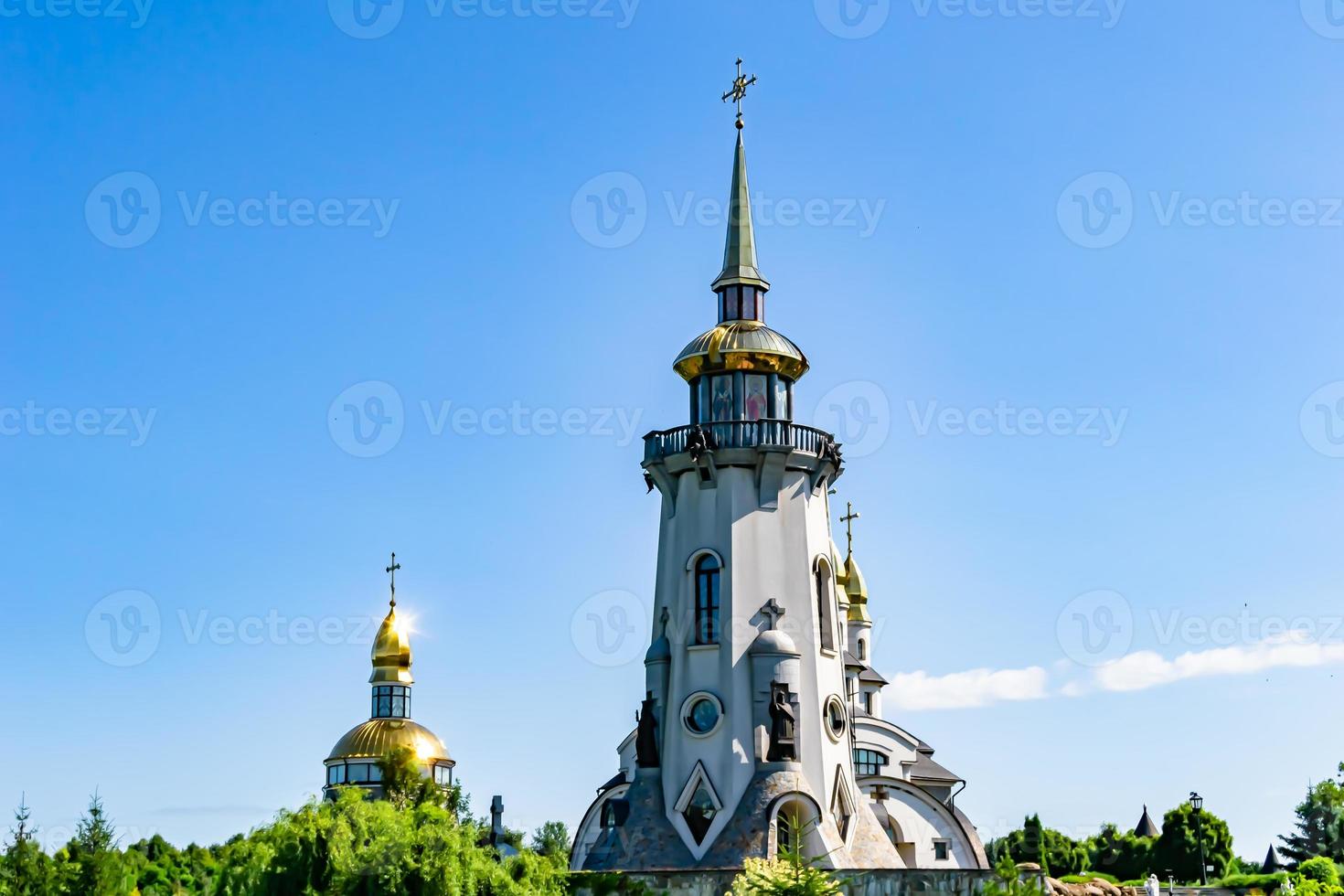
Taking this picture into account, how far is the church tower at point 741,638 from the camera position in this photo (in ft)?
136

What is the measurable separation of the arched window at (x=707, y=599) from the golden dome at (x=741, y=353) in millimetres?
→ 5378

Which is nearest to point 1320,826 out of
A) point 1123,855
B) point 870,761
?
point 1123,855

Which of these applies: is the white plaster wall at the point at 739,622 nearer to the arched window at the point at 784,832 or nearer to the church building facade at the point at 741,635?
the church building facade at the point at 741,635

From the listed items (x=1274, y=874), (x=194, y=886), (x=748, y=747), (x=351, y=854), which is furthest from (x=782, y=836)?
(x=1274, y=874)

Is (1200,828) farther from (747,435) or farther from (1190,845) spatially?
(747,435)

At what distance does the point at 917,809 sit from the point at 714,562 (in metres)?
20.6

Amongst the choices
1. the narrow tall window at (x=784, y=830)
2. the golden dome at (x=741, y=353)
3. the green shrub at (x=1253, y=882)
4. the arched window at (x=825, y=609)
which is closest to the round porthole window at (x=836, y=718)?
the arched window at (x=825, y=609)

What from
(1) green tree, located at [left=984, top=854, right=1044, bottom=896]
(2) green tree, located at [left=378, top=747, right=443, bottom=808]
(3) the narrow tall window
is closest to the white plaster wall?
(3) the narrow tall window

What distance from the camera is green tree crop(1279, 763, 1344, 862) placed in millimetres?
85250

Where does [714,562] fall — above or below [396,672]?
below

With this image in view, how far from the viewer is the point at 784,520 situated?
43.9 meters

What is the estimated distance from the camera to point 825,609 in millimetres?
44188

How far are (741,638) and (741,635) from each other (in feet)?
0.25

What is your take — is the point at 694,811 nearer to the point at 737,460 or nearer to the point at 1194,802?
the point at 737,460
